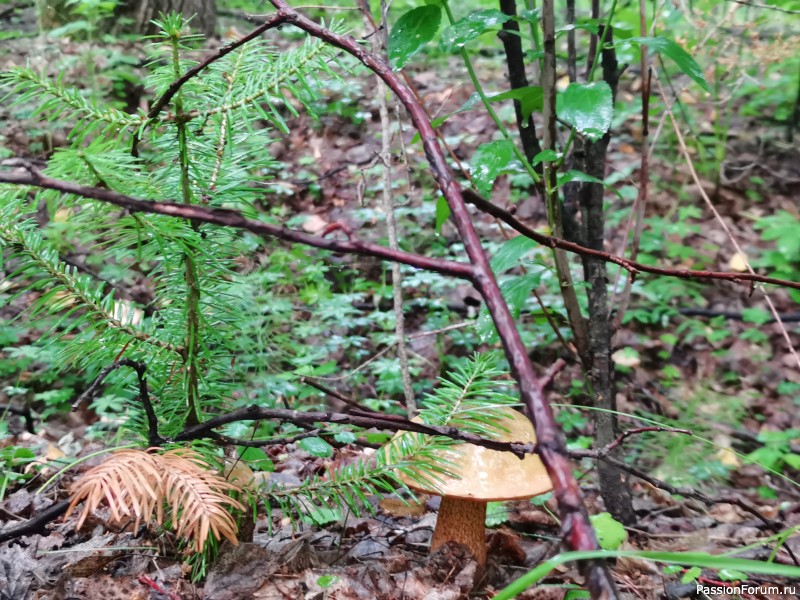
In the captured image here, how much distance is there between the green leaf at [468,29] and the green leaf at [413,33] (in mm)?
52

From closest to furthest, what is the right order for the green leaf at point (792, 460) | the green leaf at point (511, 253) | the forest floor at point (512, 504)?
the forest floor at point (512, 504), the green leaf at point (511, 253), the green leaf at point (792, 460)

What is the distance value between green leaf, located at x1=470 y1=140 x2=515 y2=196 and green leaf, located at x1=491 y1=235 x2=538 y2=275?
5.0 inches

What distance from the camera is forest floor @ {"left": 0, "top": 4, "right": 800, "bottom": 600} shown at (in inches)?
46.5

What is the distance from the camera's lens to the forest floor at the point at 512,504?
1.18 metres

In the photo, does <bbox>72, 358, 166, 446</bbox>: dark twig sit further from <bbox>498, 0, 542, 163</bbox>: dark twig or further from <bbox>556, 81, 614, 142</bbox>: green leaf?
<bbox>498, 0, 542, 163</bbox>: dark twig

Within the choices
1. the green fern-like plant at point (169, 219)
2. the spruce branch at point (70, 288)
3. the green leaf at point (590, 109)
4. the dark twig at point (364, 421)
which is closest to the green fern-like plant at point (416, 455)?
the dark twig at point (364, 421)

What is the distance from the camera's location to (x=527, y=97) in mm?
1449

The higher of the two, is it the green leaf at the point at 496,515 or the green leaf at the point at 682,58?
the green leaf at the point at 682,58

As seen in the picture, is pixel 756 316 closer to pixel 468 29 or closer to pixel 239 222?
pixel 468 29

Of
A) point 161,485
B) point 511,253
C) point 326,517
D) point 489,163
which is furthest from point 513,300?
point 161,485

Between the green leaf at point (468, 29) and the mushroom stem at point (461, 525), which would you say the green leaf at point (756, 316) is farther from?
the green leaf at point (468, 29)

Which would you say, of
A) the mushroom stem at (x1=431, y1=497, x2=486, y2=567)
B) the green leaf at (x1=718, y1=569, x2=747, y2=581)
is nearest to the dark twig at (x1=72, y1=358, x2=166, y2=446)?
the mushroom stem at (x1=431, y1=497, x2=486, y2=567)

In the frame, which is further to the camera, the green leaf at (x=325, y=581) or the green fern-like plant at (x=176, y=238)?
the green leaf at (x=325, y=581)

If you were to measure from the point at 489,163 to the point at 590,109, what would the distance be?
241mm
